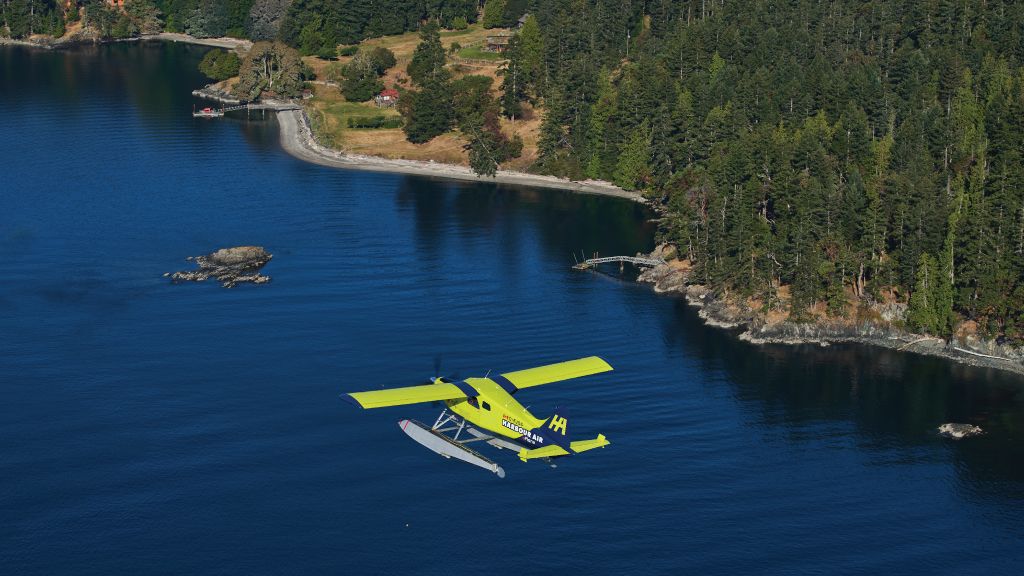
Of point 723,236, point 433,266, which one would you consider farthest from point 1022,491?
point 433,266

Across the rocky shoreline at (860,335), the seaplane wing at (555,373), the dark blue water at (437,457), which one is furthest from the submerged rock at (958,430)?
the seaplane wing at (555,373)

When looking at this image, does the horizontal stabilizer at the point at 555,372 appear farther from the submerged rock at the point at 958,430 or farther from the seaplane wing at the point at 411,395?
the submerged rock at the point at 958,430

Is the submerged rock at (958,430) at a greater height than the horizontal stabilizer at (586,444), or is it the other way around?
the horizontal stabilizer at (586,444)

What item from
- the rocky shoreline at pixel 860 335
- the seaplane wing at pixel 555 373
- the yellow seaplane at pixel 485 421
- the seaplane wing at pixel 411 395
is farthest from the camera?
the rocky shoreline at pixel 860 335

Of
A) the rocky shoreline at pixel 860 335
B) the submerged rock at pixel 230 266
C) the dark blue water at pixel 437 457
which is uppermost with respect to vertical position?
the submerged rock at pixel 230 266

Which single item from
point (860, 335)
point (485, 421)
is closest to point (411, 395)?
point (485, 421)

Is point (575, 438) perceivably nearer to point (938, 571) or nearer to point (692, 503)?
point (692, 503)

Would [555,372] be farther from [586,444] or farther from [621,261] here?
[621,261]
